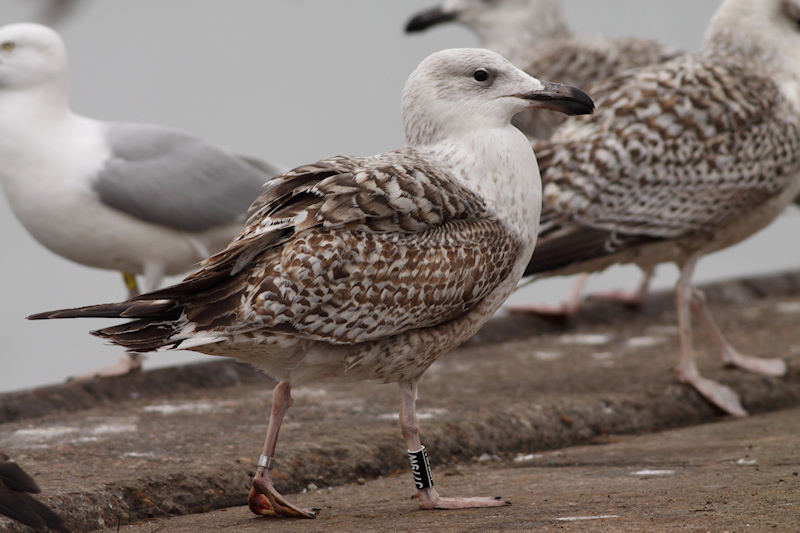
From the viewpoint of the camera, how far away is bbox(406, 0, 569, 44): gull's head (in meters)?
8.58

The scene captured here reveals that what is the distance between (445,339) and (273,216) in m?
0.71

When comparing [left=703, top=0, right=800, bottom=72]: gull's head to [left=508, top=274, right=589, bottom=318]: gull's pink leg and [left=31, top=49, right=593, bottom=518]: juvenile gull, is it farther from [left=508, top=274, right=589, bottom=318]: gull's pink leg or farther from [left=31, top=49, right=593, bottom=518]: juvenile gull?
[left=31, top=49, right=593, bottom=518]: juvenile gull

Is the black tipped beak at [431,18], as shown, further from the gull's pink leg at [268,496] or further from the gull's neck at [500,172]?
the gull's pink leg at [268,496]

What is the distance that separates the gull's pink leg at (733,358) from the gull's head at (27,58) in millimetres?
3803

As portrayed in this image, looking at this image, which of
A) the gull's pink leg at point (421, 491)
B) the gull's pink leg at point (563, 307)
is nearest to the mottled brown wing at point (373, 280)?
the gull's pink leg at point (421, 491)

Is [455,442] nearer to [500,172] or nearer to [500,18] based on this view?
[500,172]

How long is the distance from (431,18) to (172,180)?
13.9ft

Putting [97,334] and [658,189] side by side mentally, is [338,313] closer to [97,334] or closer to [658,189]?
[97,334]

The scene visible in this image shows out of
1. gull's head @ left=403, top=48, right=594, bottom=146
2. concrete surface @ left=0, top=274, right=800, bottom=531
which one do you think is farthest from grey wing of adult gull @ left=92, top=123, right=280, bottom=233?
gull's head @ left=403, top=48, right=594, bottom=146

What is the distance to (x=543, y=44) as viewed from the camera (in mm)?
7891

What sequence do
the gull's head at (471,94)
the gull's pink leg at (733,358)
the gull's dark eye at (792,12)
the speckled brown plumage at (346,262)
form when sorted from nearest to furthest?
the speckled brown plumage at (346,262), the gull's head at (471,94), the gull's pink leg at (733,358), the gull's dark eye at (792,12)

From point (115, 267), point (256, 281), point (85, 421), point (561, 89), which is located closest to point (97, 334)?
point (256, 281)

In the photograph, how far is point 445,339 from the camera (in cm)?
341

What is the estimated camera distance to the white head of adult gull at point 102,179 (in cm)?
518
